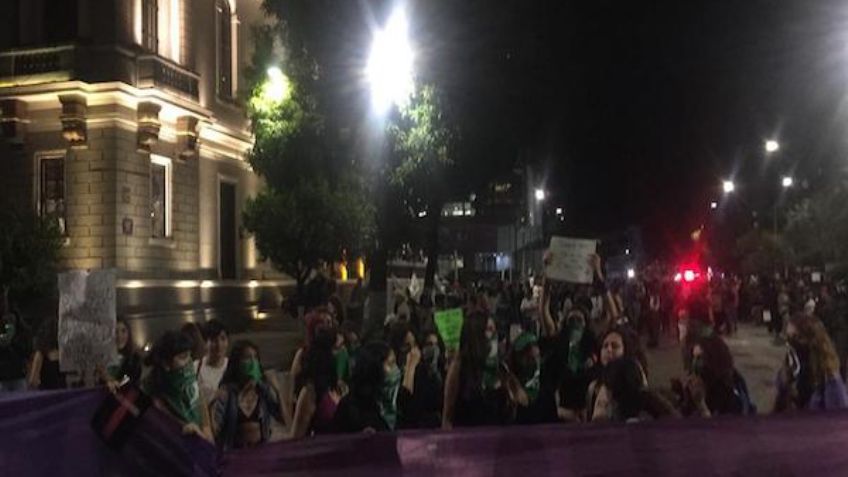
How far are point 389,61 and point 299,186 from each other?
7531 millimetres

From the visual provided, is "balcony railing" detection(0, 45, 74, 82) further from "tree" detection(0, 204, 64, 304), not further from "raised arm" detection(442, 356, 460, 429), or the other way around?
"raised arm" detection(442, 356, 460, 429)

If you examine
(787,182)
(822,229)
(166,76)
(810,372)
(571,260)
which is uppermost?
(166,76)

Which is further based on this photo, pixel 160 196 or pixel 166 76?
pixel 160 196

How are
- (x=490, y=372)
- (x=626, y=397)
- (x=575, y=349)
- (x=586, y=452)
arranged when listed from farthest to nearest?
(x=575, y=349), (x=490, y=372), (x=626, y=397), (x=586, y=452)

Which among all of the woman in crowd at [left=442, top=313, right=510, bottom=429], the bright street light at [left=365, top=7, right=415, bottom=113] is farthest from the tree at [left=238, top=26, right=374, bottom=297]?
the woman in crowd at [left=442, top=313, right=510, bottom=429]

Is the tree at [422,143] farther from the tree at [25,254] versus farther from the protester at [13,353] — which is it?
the tree at [25,254]

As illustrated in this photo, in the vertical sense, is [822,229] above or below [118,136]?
below

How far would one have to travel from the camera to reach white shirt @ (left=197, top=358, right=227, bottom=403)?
721 cm

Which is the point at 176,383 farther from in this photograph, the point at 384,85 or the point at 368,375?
the point at 384,85

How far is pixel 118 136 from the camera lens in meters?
26.1

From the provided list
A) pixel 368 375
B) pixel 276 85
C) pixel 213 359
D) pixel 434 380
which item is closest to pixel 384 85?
pixel 276 85

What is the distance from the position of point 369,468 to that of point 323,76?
16.5m

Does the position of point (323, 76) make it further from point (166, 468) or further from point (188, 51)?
point (166, 468)

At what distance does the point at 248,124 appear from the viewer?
33.2 m
